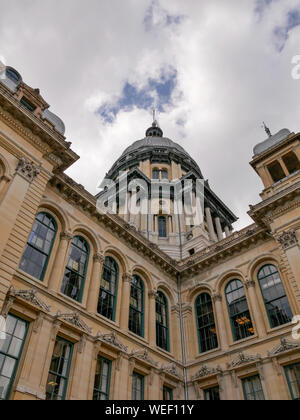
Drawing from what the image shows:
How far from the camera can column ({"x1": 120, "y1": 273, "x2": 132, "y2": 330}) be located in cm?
2007

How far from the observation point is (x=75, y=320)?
17.1m

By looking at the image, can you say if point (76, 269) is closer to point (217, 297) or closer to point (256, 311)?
point (217, 297)

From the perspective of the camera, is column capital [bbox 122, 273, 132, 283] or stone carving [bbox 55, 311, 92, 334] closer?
stone carving [bbox 55, 311, 92, 334]

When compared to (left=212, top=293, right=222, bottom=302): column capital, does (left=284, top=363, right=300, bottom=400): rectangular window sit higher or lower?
lower

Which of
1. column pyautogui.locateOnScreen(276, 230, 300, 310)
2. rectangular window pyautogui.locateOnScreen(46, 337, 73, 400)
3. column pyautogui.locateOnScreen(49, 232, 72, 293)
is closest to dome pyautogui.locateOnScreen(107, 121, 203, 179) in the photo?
column pyautogui.locateOnScreen(276, 230, 300, 310)

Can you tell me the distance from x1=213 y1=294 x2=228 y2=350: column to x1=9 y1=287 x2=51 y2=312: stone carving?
1097cm

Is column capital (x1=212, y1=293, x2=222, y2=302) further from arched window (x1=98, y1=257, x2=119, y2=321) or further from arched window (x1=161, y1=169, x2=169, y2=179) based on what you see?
arched window (x1=161, y1=169, x2=169, y2=179)

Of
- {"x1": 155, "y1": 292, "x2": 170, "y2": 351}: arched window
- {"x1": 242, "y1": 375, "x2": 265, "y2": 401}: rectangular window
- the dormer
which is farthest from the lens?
the dormer

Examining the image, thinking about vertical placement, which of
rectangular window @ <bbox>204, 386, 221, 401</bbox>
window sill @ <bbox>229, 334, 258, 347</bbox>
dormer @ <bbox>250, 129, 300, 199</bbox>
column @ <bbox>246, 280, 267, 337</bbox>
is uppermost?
dormer @ <bbox>250, 129, 300, 199</bbox>

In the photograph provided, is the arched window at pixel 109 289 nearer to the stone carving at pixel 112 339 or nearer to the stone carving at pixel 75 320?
the stone carving at pixel 112 339

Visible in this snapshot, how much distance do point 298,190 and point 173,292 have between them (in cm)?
1096

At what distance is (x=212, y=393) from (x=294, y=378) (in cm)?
494
